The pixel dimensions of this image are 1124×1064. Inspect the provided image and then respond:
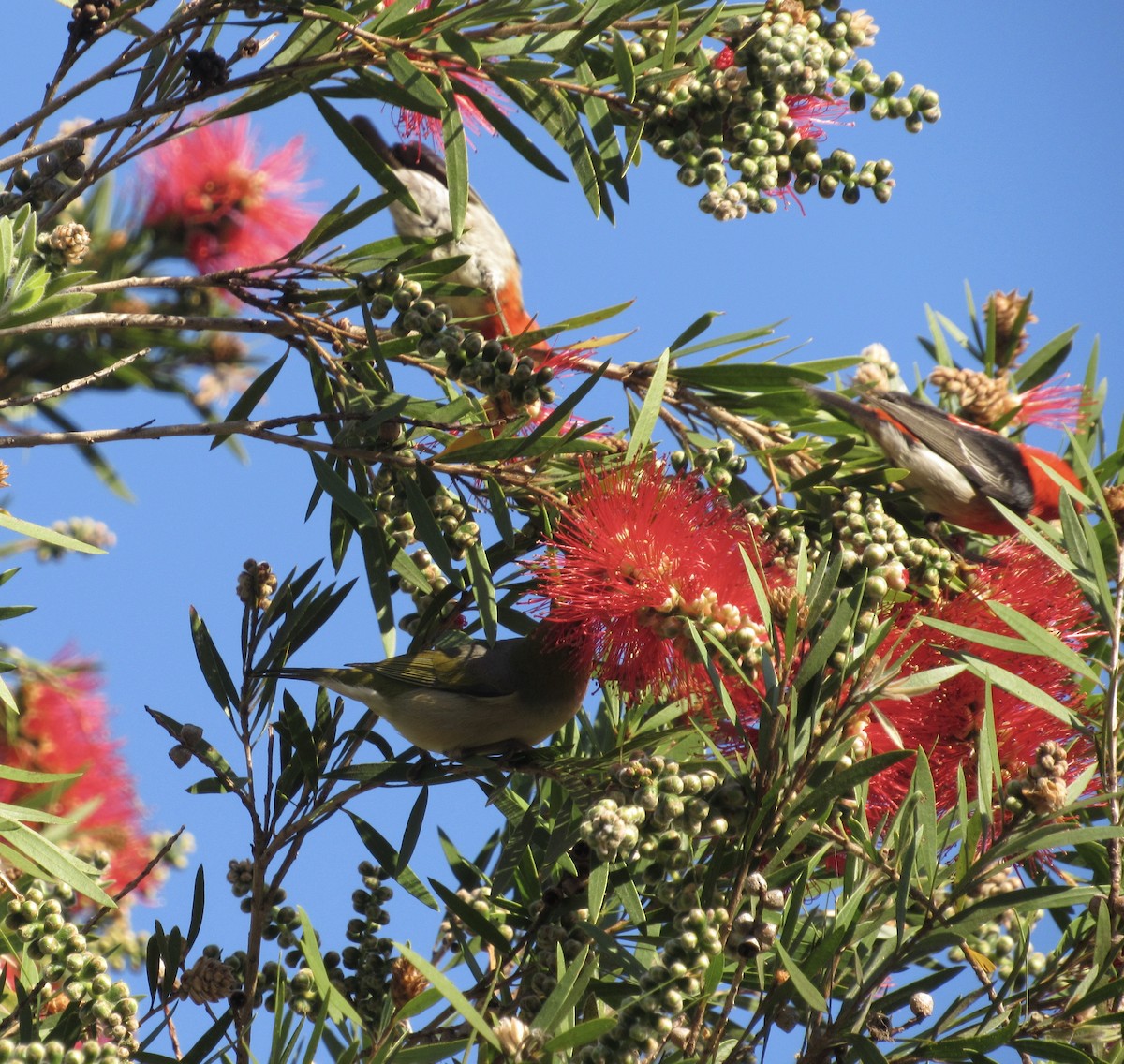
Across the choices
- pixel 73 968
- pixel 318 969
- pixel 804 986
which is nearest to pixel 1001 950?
pixel 804 986

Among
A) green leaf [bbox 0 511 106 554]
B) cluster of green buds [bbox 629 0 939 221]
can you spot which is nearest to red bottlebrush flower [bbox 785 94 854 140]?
cluster of green buds [bbox 629 0 939 221]

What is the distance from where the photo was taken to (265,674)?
229 centimetres

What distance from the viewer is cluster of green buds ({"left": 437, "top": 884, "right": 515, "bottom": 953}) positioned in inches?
77.9

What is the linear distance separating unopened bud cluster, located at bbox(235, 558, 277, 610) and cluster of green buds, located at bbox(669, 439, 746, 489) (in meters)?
0.78

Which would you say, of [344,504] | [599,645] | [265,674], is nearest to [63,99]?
[344,504]

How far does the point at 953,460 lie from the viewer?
2826 millimetres

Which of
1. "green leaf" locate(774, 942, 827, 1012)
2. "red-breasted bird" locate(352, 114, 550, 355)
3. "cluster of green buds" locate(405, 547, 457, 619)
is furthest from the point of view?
"red-breasted bird" locate(352, 114, 550, 355)

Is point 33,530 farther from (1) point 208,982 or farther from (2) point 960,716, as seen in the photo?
(2) point 960,716

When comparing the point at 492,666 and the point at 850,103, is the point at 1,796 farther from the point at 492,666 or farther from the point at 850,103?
the point at 850,103

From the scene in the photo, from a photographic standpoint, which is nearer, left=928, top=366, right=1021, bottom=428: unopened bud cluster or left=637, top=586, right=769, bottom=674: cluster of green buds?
left=637, top=586, right=769, bottom=674: cluster of green buds

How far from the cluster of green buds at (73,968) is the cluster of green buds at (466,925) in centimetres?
50

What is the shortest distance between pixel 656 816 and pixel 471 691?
1.12 m

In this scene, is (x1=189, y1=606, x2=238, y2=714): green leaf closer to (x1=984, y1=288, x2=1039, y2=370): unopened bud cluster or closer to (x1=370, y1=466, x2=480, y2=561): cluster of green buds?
(x1=370, y1=466, x2=480, y2=561): cluster of green buds

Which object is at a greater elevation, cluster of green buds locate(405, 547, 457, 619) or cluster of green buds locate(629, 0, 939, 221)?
cluster of green buds locate(629, 0, 939, 221)
